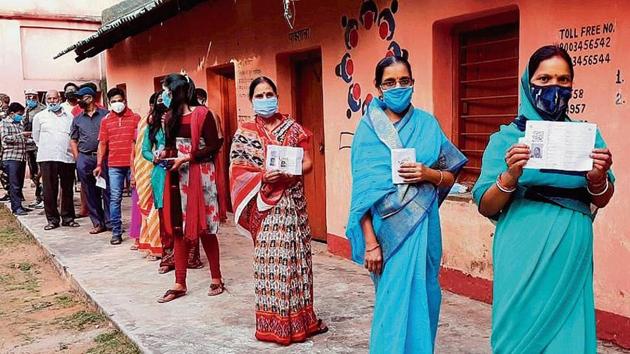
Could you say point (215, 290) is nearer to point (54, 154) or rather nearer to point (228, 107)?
point (54, 154)

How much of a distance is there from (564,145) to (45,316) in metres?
4.83

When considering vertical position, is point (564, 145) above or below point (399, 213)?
above

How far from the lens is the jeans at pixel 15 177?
33.1 ft

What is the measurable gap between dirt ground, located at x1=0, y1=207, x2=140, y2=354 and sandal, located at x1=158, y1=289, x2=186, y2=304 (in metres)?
0.47

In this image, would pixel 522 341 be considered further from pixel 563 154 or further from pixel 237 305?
pixel 237 305

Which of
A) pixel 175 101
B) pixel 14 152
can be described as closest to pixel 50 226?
pixel 14 152

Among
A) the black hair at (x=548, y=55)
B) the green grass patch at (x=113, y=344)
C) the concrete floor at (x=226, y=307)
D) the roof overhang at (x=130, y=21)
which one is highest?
the roof overhang at (x=130, y=21)

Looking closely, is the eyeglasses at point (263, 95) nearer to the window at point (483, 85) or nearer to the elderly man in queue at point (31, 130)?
the window at point (483, 85)

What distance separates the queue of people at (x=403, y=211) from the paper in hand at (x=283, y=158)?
42 mm

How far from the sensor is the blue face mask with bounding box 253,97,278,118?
402cm

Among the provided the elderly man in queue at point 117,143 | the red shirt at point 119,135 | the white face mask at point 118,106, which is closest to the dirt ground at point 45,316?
the elderly man in queue at point 117,143

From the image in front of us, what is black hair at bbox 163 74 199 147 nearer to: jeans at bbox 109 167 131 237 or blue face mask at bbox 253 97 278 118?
blue face mask at bbox 253 97 278 118

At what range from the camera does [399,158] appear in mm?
2928

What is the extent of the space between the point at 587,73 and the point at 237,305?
10.2 ft
